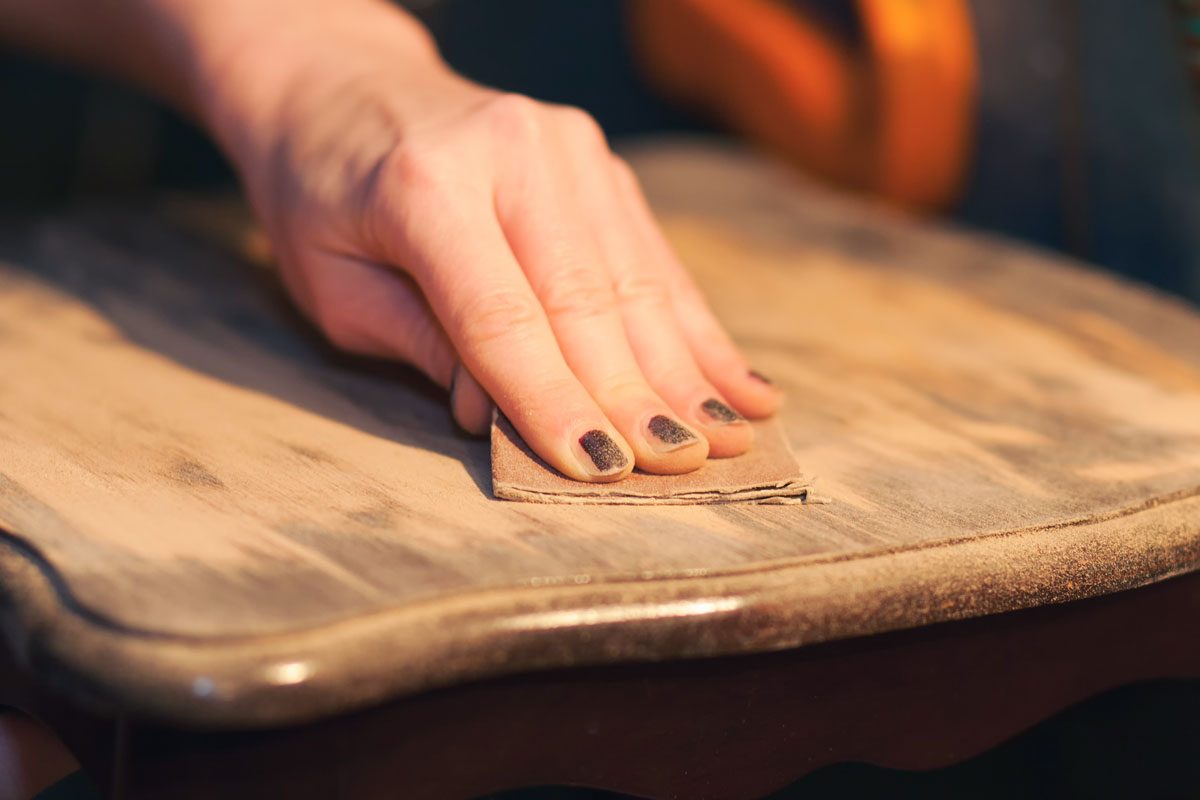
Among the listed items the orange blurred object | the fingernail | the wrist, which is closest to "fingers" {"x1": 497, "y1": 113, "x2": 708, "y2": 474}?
A: the fingernail

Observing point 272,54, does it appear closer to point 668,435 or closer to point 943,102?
point 668,435

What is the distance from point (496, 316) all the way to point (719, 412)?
98mm

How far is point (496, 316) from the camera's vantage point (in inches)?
19.0

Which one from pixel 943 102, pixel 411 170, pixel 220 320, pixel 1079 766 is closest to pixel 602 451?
pixel 411 170

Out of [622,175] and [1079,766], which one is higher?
[622,175]

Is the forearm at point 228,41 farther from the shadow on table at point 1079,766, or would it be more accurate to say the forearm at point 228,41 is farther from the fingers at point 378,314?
the shadow on table at point 1079,766

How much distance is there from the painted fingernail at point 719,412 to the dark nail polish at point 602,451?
0.05 meters

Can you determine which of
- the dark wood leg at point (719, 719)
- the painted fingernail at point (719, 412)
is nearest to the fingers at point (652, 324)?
the painted fingernail at point (719, 412)

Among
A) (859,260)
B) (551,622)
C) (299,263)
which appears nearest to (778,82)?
(859,260)

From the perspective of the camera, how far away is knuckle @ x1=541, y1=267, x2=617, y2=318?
0.50m

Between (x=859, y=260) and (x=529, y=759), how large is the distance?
491 millimetres

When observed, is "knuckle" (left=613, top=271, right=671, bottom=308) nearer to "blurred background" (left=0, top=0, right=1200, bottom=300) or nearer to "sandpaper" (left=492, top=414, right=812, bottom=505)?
"sandpaper" (left=492, top=414, right=812, bottom=505)

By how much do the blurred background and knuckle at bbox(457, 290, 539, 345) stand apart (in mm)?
474

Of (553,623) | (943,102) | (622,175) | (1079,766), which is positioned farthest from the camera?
(943,102)
